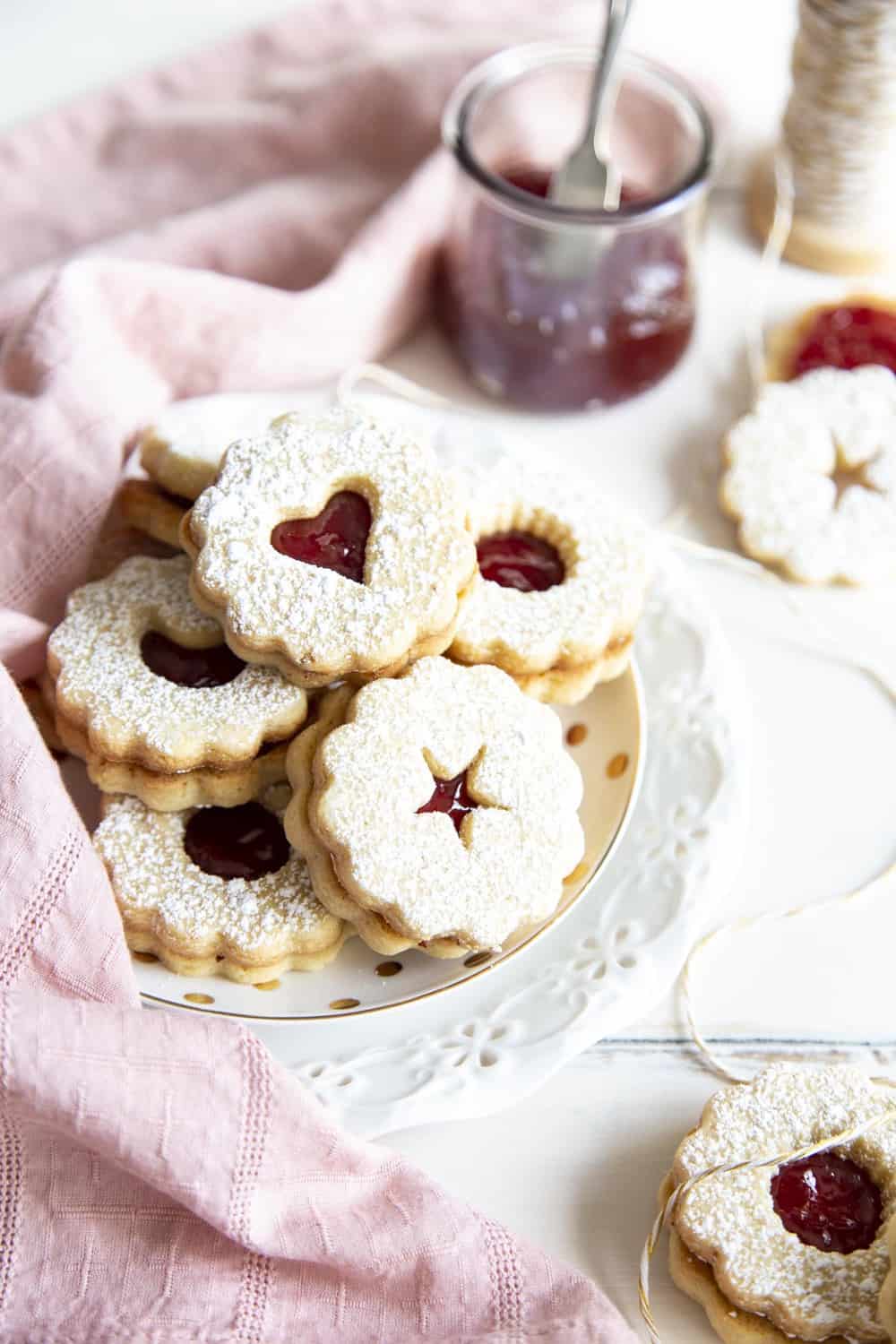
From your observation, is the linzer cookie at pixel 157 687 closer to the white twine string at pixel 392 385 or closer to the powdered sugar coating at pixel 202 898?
the powdered sugar coating at pixel 202 898

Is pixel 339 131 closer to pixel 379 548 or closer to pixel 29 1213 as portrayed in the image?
pixel 379 548

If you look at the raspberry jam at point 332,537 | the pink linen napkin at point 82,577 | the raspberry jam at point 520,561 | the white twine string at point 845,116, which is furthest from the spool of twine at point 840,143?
the raspberry jam at point 332,537

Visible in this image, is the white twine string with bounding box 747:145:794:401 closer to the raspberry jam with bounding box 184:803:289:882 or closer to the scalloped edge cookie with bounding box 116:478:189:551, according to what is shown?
the scalloped edge cookie with bounding box 116:478:189:551

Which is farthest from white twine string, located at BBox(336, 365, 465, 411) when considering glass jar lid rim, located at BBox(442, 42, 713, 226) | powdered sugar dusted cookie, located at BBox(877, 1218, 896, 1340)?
powdered sugar dusted cookie, located at BBox(877, 1218, 896, 1340)

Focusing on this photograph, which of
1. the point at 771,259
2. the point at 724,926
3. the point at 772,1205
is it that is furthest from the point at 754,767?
the point at 771,259

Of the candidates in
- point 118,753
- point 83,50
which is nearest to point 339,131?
point 83,50

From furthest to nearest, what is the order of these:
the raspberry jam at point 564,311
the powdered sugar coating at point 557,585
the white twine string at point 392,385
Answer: the white twine string at point 392,385 < the raspberry jam at point 564,311 < the powdered sugar coating at point 557,585
